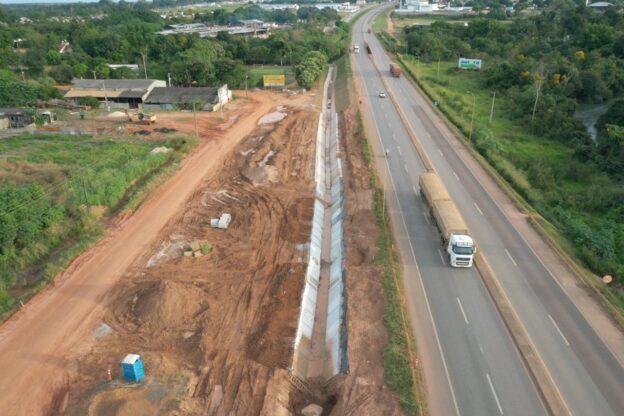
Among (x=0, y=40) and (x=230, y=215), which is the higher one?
(x=0, y=40)

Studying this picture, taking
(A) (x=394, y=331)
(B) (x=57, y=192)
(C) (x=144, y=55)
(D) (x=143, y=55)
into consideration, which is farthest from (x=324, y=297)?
(C) (x=144, y=55)

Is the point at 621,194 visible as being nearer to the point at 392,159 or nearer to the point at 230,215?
the point at 392,159

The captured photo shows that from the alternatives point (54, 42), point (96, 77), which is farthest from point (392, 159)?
point (54, 42)

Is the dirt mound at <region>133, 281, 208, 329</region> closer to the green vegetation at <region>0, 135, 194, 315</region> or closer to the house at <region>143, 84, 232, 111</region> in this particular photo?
the green vegetation at <region>0, 135, 194, 315</region>

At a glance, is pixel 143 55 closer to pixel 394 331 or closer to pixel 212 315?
pixel 212 315

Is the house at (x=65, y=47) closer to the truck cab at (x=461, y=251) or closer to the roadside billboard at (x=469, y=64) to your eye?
the roadside billboard at (x=469, y=64)

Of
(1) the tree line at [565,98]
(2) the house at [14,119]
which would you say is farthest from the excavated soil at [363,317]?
(2) the house at [14,119]
